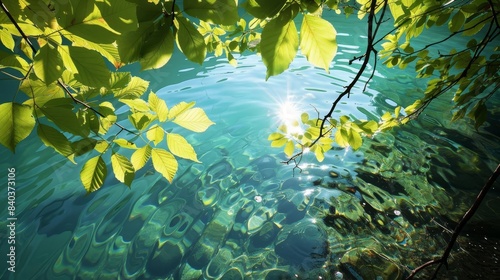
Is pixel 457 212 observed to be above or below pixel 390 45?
below

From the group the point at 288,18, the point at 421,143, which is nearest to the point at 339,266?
the point at 288,18

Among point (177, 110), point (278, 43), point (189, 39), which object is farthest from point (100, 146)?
point (278, 43)

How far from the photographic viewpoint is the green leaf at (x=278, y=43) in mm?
578

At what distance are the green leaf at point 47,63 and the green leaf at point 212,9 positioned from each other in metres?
0.33

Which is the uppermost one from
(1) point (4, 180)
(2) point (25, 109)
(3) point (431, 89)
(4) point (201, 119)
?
(2) point (25, 109)

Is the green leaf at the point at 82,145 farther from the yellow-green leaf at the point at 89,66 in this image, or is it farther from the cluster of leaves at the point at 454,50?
the cluster of leaves at the point at 454,50

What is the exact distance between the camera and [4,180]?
3666 mm

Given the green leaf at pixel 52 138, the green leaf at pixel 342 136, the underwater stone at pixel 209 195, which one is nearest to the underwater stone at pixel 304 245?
the underwater stone at pixel 209 195

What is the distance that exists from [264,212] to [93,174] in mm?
2648

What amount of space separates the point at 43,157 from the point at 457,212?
5.87 meters

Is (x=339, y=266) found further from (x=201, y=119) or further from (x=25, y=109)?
(x=25, y=109)

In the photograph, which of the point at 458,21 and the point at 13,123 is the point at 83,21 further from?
the point at 458,21

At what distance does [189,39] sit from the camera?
0.63 m

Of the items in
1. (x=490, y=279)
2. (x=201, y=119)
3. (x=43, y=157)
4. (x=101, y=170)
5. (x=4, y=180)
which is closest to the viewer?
(x=101, y=170)
